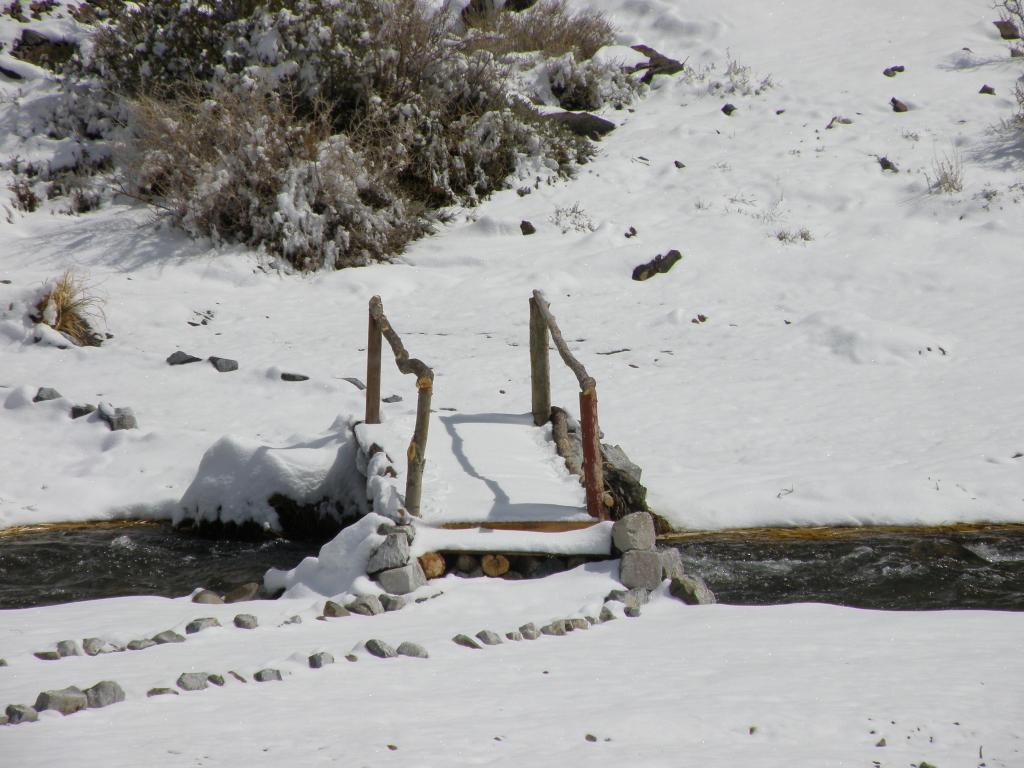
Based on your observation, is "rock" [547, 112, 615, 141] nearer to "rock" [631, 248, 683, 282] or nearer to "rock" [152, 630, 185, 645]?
"rock" [631, 248, 683, 282]

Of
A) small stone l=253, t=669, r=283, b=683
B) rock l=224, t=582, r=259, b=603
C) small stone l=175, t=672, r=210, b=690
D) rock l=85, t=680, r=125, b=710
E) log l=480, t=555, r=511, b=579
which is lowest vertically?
rock l=224, t=582, r=259, b=603

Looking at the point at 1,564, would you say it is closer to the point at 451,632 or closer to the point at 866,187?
the point at 451,632

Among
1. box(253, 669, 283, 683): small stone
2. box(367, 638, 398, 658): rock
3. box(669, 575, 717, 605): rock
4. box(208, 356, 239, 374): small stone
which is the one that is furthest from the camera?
box(208, 356, 239, 374): small stone

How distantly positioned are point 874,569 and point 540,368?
2.77 meters

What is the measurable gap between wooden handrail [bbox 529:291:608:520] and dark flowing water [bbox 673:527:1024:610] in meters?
0.92

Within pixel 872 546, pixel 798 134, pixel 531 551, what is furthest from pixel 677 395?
pixel 798 134

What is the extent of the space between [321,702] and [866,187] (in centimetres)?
1307

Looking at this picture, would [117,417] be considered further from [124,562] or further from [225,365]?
[124,562]

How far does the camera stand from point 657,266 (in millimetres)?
12555

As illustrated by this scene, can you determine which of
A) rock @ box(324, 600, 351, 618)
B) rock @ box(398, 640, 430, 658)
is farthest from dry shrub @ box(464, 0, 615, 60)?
rock @ box(398, 640, 430, 658)

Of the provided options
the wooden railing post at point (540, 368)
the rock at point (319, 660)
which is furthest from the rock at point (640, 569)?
the wooden railing post at point (540, 368)

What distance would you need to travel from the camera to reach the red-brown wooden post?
5.76 metres

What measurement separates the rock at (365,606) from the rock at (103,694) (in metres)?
1.61

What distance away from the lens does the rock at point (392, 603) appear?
16.1 feet
